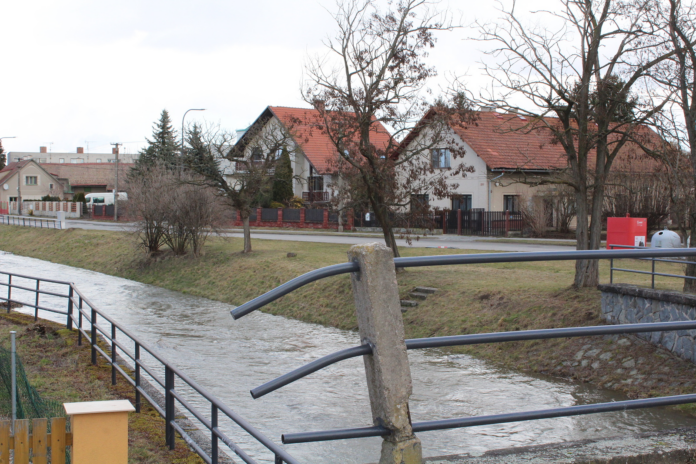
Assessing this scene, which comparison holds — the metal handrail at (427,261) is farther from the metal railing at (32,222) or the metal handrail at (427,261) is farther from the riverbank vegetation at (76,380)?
the metal railing at (32,222)

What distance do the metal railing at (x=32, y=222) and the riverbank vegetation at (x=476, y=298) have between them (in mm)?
14198

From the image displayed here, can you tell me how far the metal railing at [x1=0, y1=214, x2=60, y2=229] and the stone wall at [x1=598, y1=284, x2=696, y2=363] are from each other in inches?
1549

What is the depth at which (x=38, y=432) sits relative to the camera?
4.34 m

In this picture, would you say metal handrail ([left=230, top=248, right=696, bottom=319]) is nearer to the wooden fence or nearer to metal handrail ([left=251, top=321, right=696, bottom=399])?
metal handrail ([left=251, top=321, right=696, bottom=399])

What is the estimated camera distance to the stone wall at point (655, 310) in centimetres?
985

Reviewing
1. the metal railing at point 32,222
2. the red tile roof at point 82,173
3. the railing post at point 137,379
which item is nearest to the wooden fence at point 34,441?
the railing post at point 137,379

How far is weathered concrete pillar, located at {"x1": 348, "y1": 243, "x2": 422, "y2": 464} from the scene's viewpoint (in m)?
2.79

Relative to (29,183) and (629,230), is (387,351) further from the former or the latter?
(29,183)

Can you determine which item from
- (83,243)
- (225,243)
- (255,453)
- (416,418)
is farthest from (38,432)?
(83,243)

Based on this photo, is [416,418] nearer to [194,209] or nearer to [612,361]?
[612,361]

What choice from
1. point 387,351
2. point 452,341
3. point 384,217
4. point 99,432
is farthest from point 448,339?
point 384,217

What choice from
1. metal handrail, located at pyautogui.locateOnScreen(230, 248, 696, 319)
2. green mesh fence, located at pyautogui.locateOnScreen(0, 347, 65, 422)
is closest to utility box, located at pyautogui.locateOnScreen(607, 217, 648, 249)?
green mesh fence, located at pyautogui.locateOnScreen(0, 347, 65, 422)

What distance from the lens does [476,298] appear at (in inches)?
615

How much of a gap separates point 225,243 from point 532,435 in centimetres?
2396
